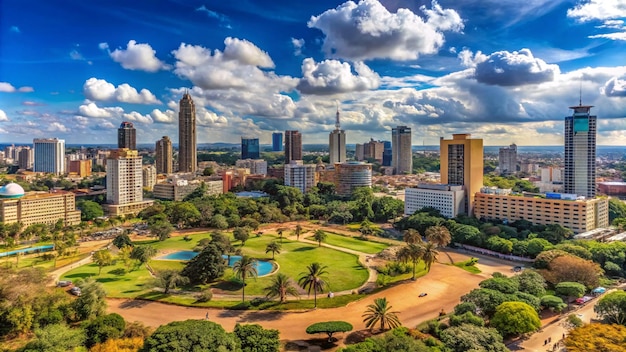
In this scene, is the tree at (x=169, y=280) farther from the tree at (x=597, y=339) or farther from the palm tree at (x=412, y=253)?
the tree at (x=597, y=339)

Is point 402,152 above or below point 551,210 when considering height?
above

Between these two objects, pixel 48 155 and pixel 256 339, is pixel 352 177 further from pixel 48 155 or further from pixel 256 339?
pixel 48 155

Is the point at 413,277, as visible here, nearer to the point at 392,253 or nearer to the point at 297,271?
the point at 392,253

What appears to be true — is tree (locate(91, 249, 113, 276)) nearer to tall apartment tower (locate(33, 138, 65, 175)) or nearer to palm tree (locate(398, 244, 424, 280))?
palm tree (locate(398, 244, 424, 280))

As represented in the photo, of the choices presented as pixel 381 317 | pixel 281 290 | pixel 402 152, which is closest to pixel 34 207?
pixel 281 290

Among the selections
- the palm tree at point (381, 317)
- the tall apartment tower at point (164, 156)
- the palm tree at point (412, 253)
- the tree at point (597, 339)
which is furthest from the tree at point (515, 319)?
the tall apartment tower at point (164, 156)

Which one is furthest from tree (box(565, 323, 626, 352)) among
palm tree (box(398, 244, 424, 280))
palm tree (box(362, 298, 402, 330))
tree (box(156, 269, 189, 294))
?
tree (box(156, 269, 189, 294))

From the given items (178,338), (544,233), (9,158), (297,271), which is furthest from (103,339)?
(9,158)

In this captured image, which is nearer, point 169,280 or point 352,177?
point 169,280
